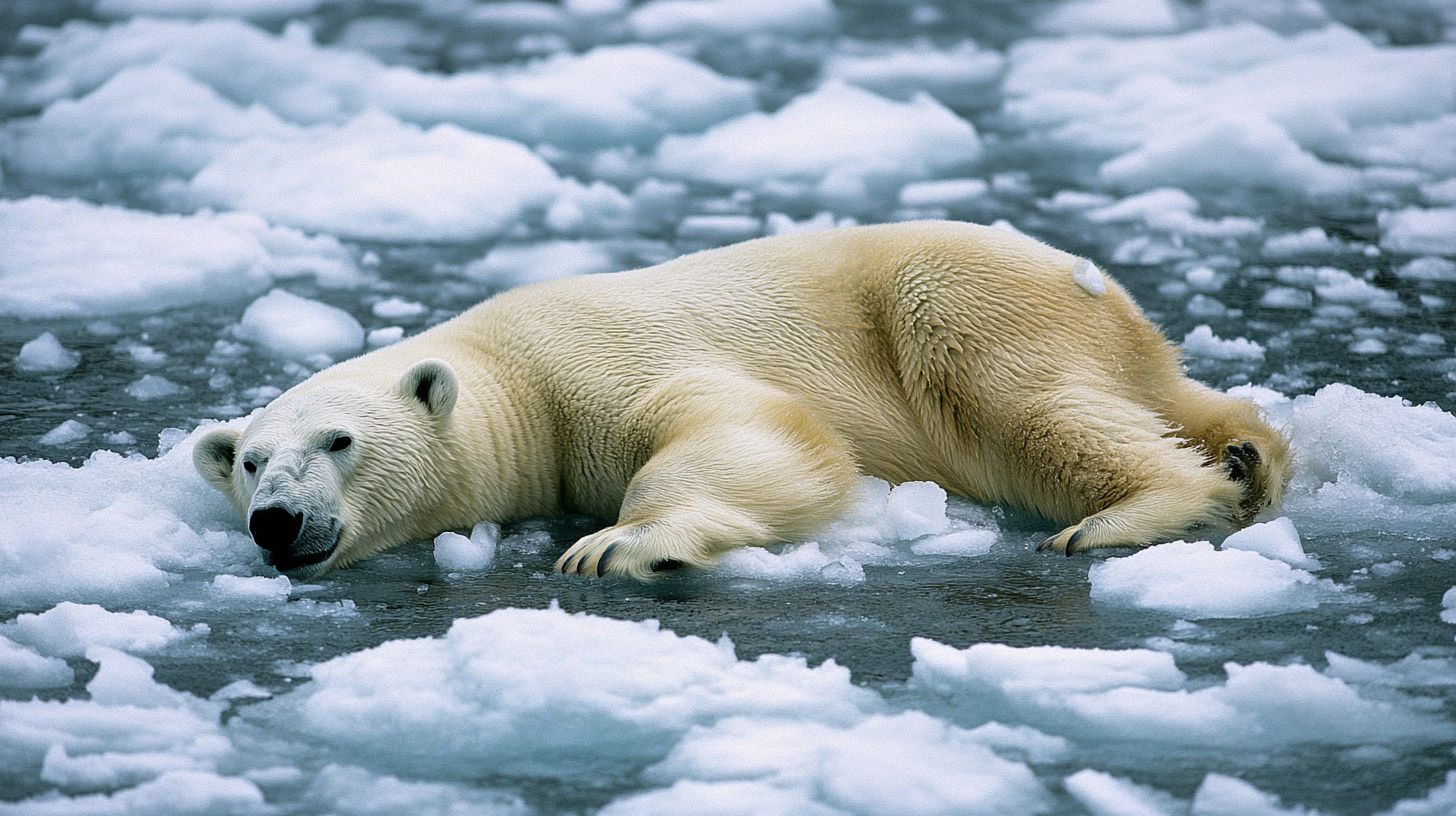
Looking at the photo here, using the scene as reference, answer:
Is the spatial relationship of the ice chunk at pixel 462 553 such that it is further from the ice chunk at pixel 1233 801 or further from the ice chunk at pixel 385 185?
the ice chunk at pixel 385 185

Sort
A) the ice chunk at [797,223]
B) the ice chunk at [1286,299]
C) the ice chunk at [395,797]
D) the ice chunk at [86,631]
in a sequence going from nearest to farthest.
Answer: the ice chunk at [395,797] → the ice chunk at [86,631] → the ice chunk at [1286,299] → the ice chunk at [797,223]

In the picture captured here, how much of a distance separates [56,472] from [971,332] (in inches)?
95.0

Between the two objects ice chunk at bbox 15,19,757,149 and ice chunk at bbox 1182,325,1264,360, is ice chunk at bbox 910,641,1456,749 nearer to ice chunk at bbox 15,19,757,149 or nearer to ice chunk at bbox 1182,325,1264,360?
ice chunk at bbox 1182,325,1264,360

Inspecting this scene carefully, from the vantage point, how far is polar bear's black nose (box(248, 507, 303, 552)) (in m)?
3.68

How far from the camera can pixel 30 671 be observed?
3.14m

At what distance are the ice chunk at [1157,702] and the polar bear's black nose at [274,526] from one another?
1529mm

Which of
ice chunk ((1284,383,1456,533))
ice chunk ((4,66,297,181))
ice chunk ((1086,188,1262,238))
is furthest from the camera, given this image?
ice chunk ((4,66,297,181))

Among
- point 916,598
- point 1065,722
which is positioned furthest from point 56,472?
point 1065,722

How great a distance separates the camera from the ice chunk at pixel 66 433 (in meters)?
4.73

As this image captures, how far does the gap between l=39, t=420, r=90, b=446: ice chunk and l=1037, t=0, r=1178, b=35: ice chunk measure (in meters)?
7.78

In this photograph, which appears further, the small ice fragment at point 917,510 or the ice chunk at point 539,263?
the ice chunk at point 539,263

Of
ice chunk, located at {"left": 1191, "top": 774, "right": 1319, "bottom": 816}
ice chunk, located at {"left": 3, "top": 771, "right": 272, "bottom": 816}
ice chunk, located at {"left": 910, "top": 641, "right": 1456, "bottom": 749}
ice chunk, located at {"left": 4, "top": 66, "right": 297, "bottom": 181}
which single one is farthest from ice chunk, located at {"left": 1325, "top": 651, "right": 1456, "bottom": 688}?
ice chunk, located at {"left": 4, "top": 66, "right": 297, "bottom": 181}

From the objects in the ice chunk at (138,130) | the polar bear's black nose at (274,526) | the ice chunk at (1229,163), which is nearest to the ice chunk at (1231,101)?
the ice chunk at (1229,163)

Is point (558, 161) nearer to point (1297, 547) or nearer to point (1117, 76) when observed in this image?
point (1117, 76)
